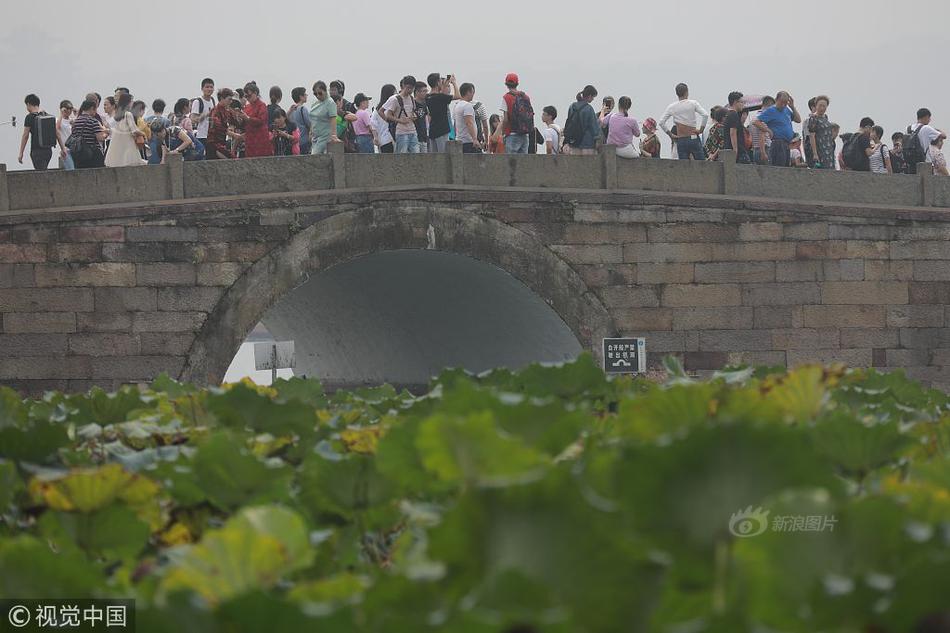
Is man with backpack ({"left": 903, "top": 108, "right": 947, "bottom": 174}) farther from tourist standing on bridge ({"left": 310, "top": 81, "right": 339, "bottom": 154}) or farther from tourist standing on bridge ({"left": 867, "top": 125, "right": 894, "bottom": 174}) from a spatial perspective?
tourist standing on bridge ({"left": 310, "top": 81, "right": 339, "bottom": 154})

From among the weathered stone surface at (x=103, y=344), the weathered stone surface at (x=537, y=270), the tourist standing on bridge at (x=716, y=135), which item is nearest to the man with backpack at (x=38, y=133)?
the weathered stone surface at (x=537, y=270)

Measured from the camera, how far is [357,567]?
2098 mm

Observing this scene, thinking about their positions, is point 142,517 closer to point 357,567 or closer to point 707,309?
point 357,567

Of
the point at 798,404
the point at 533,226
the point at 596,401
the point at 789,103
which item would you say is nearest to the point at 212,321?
the point at 533,226

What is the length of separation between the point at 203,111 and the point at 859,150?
724cm

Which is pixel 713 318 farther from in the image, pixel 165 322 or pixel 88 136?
pixel 88 136

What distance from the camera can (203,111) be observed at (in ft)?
50.2

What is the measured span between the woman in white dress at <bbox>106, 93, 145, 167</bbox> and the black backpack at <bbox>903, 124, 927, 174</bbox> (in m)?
8.47

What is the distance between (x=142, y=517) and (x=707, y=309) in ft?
44.5

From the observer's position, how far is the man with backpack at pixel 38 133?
48.3 ft

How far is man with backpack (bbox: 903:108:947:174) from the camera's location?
1683 centimetres

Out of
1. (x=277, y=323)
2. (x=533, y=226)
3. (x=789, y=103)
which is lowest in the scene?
(x=277, y=323)

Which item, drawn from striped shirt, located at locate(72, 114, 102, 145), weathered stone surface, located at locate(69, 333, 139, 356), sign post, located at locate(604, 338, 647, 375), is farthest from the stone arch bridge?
sign post, located at locate(604, 338, 647, 375)

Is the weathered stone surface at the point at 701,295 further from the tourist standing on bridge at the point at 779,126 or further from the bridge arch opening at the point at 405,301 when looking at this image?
the tourist standing on bridge at the point at 779,126
